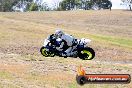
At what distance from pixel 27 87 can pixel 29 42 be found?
69.0 ft

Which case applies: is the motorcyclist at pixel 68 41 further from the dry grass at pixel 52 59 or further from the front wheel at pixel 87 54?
the dry grass at pixel 52 59

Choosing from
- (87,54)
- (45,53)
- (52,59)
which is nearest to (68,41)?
(87,54)

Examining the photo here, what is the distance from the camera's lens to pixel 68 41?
2122 centimetres

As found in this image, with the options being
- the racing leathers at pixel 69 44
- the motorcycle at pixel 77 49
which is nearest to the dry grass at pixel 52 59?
the motorcycle at pixel 77 49

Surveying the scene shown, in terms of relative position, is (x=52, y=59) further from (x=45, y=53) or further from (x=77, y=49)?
(x=45, y=53)

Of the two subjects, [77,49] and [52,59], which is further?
[77,49]

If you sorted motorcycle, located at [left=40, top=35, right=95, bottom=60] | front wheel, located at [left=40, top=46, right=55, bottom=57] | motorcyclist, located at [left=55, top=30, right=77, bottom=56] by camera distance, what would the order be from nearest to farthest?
motorcyclist, located at [left=55, top=30, right=77, bottom=56], motorcycle, located at [left=40, top=35, right=95, bottom=60], front wheel, located at [left=40, top=46, right=55, bottom=57]

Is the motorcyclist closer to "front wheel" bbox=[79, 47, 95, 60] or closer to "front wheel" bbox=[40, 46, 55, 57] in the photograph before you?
"front wheel" bbox=[79, 47, 95, 60]

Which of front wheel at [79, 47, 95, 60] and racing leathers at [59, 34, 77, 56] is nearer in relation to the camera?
racing leathers at [59, 34, 77, 56]

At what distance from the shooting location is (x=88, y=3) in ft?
413

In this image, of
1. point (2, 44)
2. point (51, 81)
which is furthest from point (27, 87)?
point (2, 44)

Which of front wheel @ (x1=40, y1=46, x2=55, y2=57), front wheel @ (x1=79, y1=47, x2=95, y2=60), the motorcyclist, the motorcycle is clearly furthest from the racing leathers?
front wheel @ (x1=40, y1=46, x2=55, y2=57)

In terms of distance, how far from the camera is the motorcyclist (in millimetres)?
20891

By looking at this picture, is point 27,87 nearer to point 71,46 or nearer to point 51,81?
point 51,81
